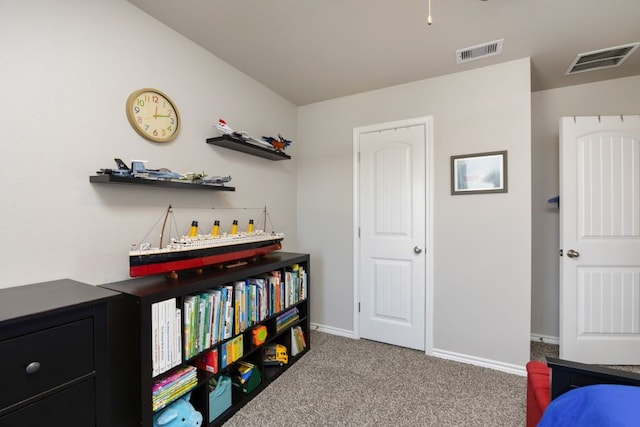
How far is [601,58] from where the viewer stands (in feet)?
7.36

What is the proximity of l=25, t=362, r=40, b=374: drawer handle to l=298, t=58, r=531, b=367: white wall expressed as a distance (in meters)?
2.38

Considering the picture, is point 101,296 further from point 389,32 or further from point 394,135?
point 394,135

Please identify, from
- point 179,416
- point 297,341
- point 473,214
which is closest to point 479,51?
point 473,214

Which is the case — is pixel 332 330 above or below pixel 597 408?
below

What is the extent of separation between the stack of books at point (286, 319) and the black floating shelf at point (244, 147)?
4.59 ft

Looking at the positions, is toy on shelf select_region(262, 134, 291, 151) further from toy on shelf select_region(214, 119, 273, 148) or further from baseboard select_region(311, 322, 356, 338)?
baseboard select_region(311, 322, 356, 338)

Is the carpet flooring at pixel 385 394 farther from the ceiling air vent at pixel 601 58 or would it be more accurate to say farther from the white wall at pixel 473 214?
the ceiling air vent at pixel 601 58

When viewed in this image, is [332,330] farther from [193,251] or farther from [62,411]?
[62,411]

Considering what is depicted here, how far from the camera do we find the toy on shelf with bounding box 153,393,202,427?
1.44 metres

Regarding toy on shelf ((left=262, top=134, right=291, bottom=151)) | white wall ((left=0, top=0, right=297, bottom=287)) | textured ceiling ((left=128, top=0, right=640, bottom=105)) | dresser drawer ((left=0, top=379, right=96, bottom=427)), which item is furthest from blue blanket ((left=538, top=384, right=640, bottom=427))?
toy on shelf ((left=262, top=134, right=291, bottom=151))

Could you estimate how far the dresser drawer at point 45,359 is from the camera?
0.91 m

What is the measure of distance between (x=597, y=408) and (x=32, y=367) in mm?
1822

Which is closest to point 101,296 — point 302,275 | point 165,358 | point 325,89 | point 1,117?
point 165,358

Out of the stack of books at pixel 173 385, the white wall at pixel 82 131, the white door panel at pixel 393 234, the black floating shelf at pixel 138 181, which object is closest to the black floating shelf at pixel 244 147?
the white wall at pixel 82 131
